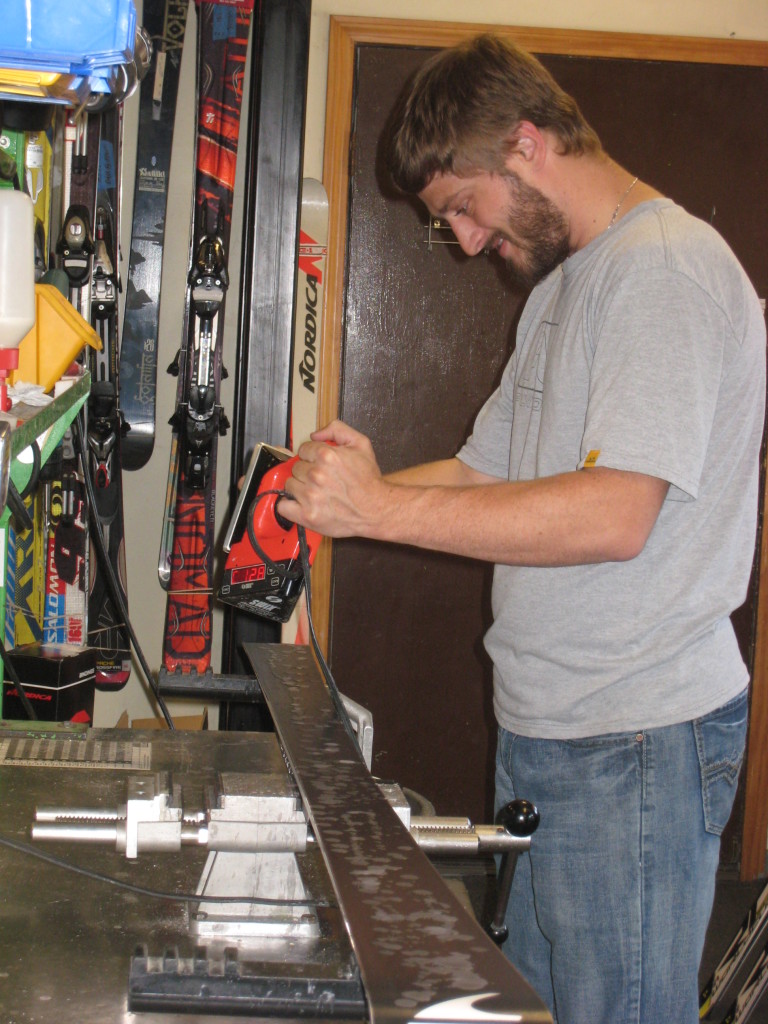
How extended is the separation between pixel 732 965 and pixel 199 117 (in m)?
2.66

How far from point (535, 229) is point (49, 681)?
58.0 inches

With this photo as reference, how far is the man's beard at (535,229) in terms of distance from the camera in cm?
138

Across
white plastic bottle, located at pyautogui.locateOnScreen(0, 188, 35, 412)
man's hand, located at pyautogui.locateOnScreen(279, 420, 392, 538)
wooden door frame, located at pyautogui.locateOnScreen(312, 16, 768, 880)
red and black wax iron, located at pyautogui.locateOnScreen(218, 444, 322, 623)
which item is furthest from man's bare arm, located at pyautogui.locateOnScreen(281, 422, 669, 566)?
wooden door frame, located at pyautogui.locateOnScreen(312, 16, 768, 880)

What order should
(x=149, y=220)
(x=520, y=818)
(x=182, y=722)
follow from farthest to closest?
(x=182, y=722)
(x=149, y=220)
(x=520, y=818)

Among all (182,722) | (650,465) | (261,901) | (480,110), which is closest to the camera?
(261,901)

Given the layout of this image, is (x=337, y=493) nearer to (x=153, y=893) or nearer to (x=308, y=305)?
(x=153, y=893)

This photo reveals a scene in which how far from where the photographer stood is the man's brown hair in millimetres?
1358

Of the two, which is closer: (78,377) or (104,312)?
(78,377)

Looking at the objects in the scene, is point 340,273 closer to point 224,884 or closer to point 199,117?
point 199,117

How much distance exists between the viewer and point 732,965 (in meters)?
2.15

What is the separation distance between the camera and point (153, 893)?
84 centimetres

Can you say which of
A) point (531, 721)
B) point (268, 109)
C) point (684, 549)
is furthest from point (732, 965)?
point (268, 109)

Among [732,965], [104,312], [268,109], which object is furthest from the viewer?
[104,312]

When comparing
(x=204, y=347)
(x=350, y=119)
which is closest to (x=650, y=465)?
(x=204, y=347)
